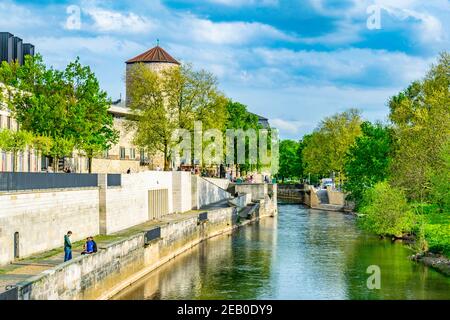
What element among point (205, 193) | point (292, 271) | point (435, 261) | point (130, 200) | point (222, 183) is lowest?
point (292, 271)

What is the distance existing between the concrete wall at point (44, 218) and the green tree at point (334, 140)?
253 feet

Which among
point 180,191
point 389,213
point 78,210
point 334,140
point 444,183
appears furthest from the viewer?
point 334,140

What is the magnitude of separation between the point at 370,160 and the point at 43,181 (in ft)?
179

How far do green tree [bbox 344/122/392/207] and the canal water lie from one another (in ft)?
59.5

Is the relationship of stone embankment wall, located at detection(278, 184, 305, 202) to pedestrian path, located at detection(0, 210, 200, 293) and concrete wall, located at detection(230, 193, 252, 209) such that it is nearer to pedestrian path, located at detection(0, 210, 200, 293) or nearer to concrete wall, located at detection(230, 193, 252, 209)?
concrete wall, located at detection(230, 193, 252, 209)

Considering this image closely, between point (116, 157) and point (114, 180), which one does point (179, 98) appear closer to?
point (116, 157)

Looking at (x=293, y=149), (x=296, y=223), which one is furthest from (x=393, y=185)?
(x=293, y=149)

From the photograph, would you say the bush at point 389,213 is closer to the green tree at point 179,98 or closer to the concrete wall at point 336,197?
the green tree at point 179,98

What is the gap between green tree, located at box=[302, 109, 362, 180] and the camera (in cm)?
12290

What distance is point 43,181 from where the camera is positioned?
4084 cm

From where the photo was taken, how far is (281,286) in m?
42.3

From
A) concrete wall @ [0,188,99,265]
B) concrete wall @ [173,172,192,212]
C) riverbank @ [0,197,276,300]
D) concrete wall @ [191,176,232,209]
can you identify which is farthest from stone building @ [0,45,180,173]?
riverbank @ [0,197,276,300]

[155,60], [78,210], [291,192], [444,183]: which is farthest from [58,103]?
[291,192]

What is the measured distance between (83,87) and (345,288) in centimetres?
2913
